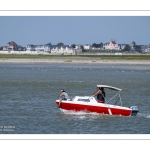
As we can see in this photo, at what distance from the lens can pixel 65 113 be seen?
28844 millimetres

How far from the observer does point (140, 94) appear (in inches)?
1620

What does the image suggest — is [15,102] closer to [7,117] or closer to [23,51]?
[7,117]

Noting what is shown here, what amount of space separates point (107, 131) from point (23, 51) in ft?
480

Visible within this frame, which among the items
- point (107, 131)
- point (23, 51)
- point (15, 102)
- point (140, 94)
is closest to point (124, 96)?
point (140, 94)
